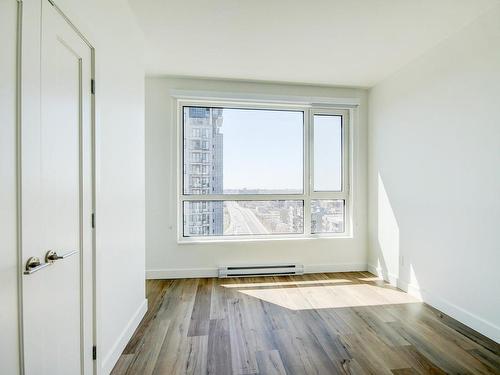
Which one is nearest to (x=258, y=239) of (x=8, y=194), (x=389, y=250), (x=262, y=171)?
(x=262, y=171)

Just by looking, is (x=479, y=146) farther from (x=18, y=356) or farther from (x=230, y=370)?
(x=18, y=356)

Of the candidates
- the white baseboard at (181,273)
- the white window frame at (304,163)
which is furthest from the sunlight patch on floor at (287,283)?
the white window frame at (304,163)

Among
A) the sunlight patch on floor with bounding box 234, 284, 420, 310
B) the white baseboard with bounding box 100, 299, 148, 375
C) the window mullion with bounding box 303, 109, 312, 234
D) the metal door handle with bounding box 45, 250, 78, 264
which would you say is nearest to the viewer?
the metal door handle with bounding box 45, 250, 78, 264

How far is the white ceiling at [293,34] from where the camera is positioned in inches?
84.0

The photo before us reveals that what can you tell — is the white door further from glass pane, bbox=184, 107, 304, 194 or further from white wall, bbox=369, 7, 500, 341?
white wall, bbox=369, 7, 500, 341

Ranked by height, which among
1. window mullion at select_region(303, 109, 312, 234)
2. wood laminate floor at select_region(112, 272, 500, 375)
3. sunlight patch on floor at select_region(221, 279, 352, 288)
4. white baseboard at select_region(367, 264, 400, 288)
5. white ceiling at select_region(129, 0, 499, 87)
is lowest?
wood laminate floor at select_region(112, 272, 500, 375)

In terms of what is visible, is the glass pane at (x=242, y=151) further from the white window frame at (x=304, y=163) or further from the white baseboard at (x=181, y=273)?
the white baseboard at (x=181, y=273)

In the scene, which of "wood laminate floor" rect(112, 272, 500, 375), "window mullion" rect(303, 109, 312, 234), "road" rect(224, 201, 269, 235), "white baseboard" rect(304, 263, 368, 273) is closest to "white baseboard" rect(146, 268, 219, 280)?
"wood laminate floor" rect(112, 272, 500, 375)

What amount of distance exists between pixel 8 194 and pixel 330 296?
9.99 ft

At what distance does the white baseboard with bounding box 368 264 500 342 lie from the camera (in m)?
2.18

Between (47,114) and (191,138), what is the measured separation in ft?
8.41

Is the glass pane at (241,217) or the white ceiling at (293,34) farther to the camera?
the glass pane at (241,217)

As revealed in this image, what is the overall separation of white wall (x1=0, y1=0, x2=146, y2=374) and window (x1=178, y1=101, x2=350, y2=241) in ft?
4.06

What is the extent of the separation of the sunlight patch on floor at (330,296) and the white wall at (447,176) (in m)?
0.30
